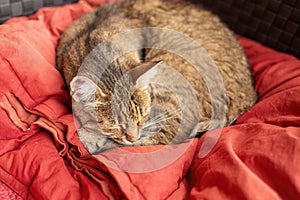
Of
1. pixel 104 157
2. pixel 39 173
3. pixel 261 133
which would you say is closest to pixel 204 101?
pixel 261 133

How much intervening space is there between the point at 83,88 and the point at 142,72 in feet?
0.75

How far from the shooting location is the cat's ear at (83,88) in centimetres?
121

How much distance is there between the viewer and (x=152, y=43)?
167 centimetres

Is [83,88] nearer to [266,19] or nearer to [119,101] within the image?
[119,101]

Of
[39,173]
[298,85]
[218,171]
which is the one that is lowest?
[39,173]

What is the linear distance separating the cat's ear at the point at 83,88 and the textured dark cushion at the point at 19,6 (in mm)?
874

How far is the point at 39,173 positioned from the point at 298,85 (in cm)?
117

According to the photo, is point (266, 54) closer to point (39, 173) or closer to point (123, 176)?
point (123, 176)

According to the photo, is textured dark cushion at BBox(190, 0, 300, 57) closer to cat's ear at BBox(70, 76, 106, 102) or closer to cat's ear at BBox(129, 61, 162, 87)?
cat's ear at BBox(129, 61, 162, 87)

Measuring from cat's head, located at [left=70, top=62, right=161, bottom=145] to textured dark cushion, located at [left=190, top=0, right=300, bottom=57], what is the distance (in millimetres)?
1008

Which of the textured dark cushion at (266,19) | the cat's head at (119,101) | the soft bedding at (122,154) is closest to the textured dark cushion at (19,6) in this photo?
the soft bedding at (122,154)

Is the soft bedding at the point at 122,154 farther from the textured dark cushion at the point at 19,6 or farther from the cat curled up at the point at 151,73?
the textured dark cushion at the point at 19,6

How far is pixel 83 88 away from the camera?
1.26m

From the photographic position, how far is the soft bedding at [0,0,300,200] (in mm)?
1150
